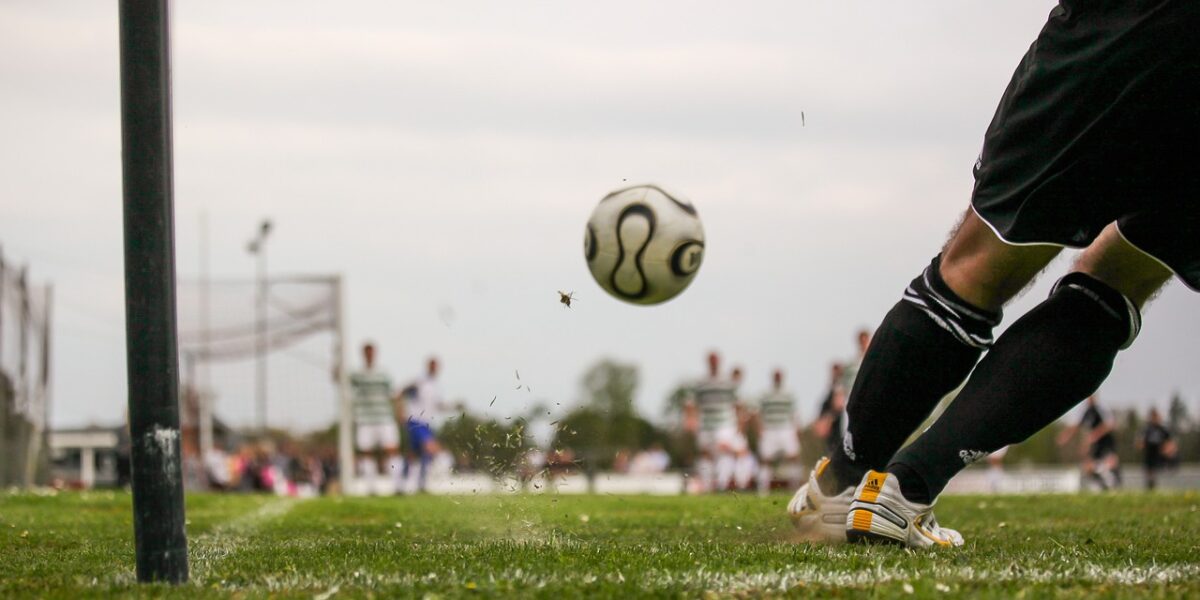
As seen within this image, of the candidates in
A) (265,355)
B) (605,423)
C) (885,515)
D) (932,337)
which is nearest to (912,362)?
(932,337)

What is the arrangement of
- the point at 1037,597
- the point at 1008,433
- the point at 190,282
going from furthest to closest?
1. the point at 190,282
2. the point at 1008,433
3. the point at 1037,597

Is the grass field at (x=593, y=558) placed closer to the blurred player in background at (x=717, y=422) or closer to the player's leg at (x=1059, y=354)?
the player's leg at (x=1059, y=354)

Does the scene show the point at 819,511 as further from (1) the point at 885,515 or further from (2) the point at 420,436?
(2) the point at 420,436

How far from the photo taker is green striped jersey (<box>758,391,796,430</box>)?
70.8 ft

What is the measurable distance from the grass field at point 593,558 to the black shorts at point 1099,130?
96cm

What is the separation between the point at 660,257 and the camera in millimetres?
4602

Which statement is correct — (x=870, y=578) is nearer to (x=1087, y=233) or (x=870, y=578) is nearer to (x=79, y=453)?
(x=1087, y=233)

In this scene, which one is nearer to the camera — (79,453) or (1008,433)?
(1008,433)

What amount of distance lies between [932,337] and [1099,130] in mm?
854

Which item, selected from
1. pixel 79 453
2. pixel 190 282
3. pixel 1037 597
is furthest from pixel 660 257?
pixel 79 453

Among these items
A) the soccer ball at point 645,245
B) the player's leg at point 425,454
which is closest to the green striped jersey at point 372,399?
the player's leg at point 425,454

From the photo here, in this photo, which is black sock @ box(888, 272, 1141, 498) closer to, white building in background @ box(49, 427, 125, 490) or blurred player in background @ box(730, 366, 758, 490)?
blurred player in background @ box(730, 366, 758, 490)

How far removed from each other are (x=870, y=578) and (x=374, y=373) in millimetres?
16175

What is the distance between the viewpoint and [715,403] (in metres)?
19.9
